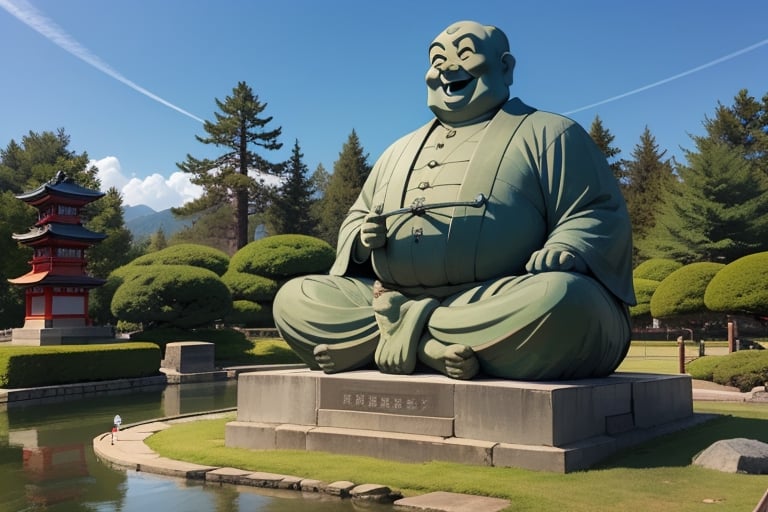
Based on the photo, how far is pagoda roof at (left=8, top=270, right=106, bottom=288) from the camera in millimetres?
22578

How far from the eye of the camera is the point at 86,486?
5637mm

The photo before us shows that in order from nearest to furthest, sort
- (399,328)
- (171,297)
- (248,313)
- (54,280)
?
(399,328) < (171,297) < (54,280) < (248,313)

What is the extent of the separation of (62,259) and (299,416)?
64.9ft

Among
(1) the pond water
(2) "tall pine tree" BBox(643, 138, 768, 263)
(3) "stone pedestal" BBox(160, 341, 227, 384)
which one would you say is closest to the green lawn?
(1) the pond water

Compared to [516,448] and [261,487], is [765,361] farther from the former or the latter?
[261,487]

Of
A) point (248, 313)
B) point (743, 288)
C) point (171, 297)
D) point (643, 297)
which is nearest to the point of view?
point (743, 288)

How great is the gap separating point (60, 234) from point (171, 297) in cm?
477

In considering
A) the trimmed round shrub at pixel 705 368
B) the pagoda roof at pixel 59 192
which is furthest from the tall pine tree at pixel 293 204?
the trimmed round shrub at pixel 705 368

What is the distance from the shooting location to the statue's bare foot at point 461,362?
19.9 feet

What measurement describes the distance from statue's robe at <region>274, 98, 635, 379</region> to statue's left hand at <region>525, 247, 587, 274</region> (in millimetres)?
75

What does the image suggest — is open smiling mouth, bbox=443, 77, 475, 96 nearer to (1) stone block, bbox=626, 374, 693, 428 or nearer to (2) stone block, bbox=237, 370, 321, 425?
(2) stone block, bbox=237, 370, 321, 425

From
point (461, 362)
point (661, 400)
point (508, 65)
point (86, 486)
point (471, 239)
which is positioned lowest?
point (86, 486)

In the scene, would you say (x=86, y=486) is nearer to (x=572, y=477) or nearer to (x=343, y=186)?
(x=572, y=477)

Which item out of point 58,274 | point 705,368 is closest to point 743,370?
point 705,368
